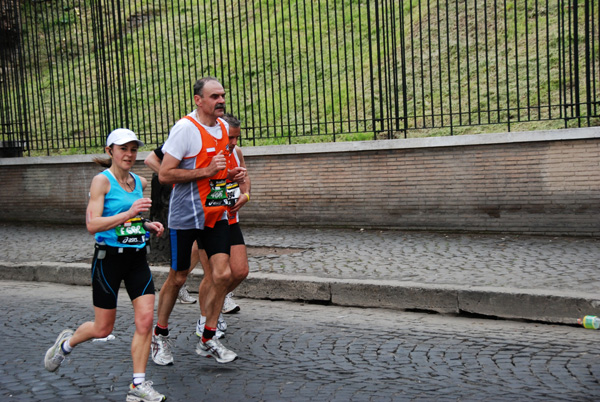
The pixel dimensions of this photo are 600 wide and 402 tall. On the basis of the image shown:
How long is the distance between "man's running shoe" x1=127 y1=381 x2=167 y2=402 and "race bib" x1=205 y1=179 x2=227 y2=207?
1481 mm

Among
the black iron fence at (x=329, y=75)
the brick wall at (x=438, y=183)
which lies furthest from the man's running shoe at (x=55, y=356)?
the black iron fence at (x=329, y=75)

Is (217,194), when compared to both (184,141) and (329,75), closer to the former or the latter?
(184,141)

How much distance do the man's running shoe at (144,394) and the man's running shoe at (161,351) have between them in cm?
80

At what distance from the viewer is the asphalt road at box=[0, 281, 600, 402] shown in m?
4.45

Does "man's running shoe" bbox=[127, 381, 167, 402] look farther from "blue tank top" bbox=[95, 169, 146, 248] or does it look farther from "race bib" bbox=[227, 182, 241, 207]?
"race bib" bbox=[227, 182, 241, 207]

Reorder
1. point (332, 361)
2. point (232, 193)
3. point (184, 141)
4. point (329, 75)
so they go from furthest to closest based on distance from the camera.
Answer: point (329, 75)
point (232, 193)
point (184, 141)
point (332, 361)

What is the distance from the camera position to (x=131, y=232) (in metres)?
4.50

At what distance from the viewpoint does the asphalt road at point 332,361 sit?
445cm

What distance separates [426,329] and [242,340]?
5.02ft

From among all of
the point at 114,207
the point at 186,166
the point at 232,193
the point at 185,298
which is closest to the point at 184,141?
the point at 186,166

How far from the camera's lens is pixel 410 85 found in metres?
13.5

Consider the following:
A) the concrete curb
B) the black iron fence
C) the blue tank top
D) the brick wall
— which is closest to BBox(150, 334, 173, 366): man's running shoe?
the blue tank top

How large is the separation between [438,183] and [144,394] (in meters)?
7.19

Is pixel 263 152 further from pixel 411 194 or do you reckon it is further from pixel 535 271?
pixel 535 271
